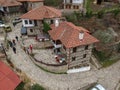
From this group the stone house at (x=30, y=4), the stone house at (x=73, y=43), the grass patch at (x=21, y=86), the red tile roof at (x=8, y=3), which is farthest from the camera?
the stone house at (x=30, y=4)

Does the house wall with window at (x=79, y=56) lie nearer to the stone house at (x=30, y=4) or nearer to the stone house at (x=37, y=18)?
the stone house at (x=37, y=18)

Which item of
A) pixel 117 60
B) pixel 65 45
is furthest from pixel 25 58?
pixel 117 60

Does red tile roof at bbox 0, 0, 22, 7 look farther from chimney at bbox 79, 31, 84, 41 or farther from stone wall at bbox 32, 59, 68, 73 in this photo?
chimney at bbox 79, 31, 84, 41

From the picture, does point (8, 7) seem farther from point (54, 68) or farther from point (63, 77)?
point (63, 77)

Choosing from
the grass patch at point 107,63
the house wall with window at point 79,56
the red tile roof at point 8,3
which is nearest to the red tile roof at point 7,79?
the house wall with window at point 79,56

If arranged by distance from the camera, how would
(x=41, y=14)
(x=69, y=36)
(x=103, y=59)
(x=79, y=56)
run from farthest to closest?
1. (x=41, y=14)
2. (x=103, y=59)
3. (x=79, y=56)
4. (x=69, y=36)

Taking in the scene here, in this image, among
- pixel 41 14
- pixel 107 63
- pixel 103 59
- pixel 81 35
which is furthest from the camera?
pixel 41 14

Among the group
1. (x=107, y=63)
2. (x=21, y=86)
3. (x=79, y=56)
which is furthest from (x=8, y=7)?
(x=107, y=63)

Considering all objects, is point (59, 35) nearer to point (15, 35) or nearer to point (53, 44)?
point (53, 44)
